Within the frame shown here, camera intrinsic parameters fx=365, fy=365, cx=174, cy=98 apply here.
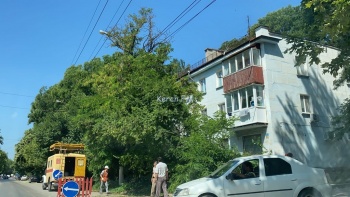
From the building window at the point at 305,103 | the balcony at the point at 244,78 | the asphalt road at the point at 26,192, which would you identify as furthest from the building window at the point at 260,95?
the asphalt road at the point at 26,192

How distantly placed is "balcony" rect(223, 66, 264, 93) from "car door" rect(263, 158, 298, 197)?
16166 mm

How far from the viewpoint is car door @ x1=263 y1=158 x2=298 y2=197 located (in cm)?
975

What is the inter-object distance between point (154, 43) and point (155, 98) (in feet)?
26.9

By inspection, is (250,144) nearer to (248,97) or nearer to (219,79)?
(248,97)

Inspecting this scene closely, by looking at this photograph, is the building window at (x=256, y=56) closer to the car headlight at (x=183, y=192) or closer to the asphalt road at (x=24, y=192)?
the asphalt road at (x=24, y=192)

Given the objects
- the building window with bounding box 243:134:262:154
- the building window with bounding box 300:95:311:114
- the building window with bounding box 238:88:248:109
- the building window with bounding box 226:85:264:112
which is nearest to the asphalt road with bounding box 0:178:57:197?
the building window with bounding box 243:134:262:154

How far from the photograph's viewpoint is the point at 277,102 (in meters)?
26.2

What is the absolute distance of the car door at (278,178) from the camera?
975 cm

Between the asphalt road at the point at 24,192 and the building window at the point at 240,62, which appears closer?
the asphalt road at the point at 24,192

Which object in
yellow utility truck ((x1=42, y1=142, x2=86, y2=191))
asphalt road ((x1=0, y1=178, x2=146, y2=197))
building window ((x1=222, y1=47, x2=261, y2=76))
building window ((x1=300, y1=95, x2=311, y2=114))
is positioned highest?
building window ((x1=222, y1=47, x2=261, y2=76))

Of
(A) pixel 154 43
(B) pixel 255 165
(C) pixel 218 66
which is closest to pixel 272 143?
(C) pixel 218 66

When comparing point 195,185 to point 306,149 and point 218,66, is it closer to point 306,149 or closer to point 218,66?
point 306,149

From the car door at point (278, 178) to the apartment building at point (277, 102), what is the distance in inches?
594

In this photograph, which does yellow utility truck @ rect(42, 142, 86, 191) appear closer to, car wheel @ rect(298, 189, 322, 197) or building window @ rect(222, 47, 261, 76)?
building window @ rect(222, 47, 261, 76)
